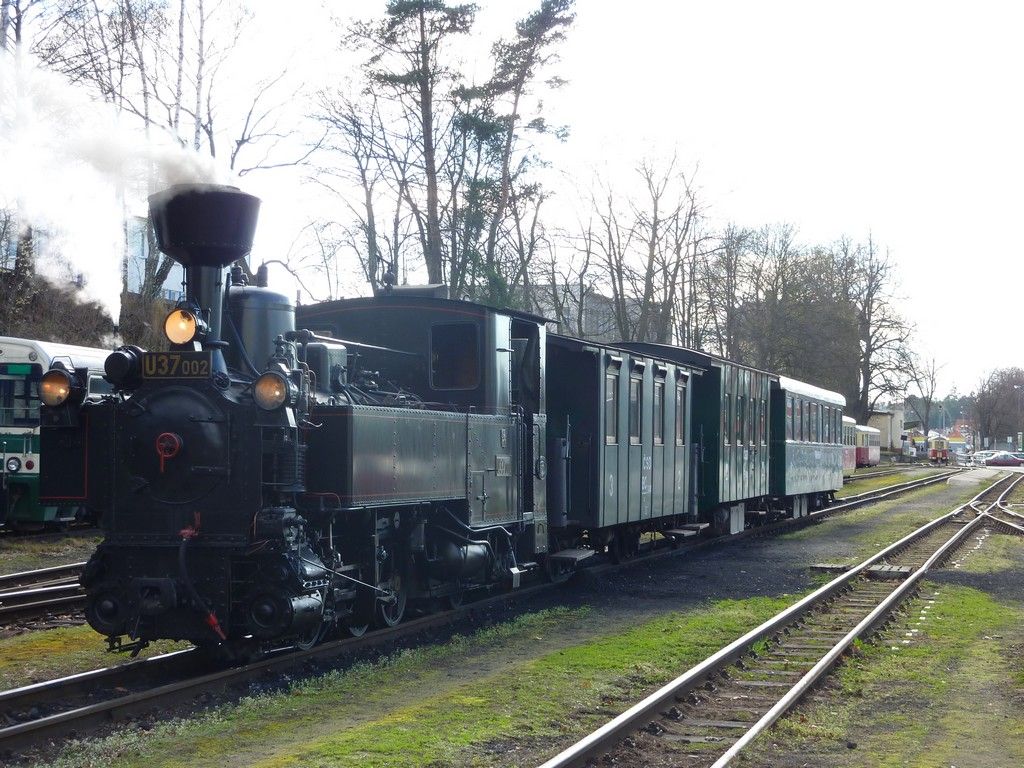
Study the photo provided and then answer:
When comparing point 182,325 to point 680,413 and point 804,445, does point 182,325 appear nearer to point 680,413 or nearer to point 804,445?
point 680,413

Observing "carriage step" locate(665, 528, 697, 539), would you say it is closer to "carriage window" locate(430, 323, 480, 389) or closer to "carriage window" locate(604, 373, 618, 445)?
"carriage window" locate(604, 373, 618, 445)

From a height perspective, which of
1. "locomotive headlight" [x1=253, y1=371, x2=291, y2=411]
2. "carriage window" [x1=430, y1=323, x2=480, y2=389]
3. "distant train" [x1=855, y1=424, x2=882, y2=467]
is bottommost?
"distant train" [x1=855, y1=424, x2=882, y2=467]

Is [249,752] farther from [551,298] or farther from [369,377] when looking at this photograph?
[551,298]

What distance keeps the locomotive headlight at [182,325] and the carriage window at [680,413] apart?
10179 millimetres

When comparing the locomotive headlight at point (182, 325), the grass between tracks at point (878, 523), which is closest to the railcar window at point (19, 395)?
the locomotive headlight at point (182, 325)

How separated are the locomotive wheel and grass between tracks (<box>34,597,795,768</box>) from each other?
0.54 meters

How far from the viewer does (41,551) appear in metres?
16.7

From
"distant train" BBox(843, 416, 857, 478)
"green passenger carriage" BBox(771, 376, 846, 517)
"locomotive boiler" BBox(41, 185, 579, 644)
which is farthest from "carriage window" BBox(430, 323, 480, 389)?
"distant train" BBox(843, 416, 857, 478)

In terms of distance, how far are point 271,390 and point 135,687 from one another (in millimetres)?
2271

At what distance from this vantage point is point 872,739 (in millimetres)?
6859

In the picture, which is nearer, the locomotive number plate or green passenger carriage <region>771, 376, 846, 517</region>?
the locomotive number plate

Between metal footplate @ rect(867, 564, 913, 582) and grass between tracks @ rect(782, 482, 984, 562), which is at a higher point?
metal footplate @ rect(867, 564, 913, 582)

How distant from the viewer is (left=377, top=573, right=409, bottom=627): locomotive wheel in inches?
380

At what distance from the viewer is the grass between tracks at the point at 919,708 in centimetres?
647
